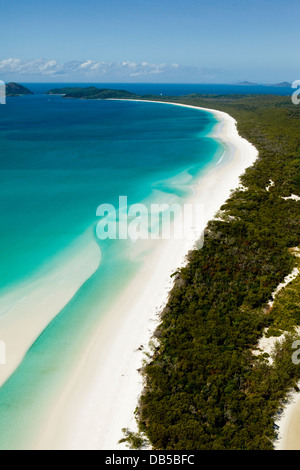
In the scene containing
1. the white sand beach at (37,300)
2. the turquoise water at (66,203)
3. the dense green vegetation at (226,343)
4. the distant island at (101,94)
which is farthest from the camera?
the distant island at (101,94)

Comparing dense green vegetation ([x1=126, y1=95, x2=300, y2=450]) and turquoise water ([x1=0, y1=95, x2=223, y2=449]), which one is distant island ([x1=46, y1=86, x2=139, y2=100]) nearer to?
turquoise water ([x1=0, y1=95, x2=223, y2=449])

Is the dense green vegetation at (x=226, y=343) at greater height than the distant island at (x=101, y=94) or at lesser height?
lesser

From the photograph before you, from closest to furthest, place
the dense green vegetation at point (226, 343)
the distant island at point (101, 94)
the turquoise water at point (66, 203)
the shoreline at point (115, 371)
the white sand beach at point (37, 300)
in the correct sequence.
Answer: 1. the dense green vegetation at point (226, 343)
2. the shoreline at point (115, 371)
3. the turquoise water at point (66, 203)
4. the white sand beach at point (37, 300)
5. the distant island at point (101, 94)

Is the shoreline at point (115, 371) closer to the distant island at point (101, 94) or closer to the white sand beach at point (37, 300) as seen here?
the white sand beach at point (37, 300)

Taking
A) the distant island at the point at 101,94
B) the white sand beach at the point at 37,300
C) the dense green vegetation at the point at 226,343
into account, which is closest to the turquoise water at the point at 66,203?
the white sand beach at the point at 37,300

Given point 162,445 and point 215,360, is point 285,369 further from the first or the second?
point 162,445

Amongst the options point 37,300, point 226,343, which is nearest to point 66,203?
point 37,300

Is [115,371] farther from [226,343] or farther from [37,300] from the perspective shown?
[37,300]

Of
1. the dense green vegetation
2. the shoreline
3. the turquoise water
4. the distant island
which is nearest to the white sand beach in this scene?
the turquoise water

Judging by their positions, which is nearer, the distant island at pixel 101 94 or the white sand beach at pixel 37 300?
the white sand beach at pixel 37 300
